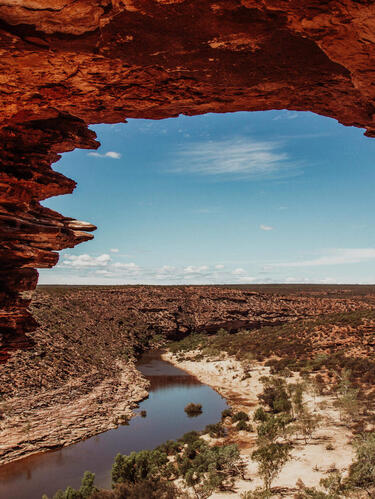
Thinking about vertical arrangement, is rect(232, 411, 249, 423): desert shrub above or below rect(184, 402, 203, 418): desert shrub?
above

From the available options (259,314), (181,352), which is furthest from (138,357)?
(259,314)

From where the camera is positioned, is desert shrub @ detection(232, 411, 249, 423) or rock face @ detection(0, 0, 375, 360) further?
desert shrub @ detection(232, 411, 249, 423)

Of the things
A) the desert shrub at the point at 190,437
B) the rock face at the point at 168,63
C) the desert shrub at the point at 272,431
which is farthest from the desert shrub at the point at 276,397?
the rock face at the point at 168,63

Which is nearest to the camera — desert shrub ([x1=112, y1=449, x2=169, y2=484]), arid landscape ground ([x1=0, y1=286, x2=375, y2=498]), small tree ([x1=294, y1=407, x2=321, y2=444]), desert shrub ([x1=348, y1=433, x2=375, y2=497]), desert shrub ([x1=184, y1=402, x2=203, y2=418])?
desert shrub ([x1=348, y1=433, x2=375, y2=497])

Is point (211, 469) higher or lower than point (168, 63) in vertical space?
lower

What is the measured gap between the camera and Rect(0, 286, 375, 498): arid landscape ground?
20672mm

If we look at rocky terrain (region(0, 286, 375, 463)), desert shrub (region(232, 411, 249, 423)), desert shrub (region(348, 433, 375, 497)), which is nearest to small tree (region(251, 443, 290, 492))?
desert shrub (region(348, 433, 375, 497))

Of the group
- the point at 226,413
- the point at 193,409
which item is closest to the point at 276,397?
the point at 226,413

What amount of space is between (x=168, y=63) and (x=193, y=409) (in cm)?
2877

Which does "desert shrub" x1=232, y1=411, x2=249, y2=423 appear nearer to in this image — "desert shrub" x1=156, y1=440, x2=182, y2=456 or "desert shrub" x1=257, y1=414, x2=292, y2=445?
"desert shrub" x1=257, y1=414, x2=292, y2=445

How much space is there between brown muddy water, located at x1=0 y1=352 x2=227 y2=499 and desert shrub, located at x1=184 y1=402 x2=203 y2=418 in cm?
35

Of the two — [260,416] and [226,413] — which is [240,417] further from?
[226,413]

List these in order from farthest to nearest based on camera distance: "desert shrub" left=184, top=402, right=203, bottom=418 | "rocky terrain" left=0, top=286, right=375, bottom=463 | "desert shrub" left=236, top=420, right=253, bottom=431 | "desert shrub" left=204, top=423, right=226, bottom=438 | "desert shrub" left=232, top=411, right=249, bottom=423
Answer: "desert shrub" left=184, top=402, right=203, bottom=418, "desert shrub" left=232, top=411, right=249, bottom=423, "rocky terrain" left=0, top=286, right=375, bottom=463, "desert shrub" left=236, top=420, right=253, bottom=431, "desert shrub" left=204, top=423, right=226, bottom=438

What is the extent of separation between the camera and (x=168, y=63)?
4.85 metres
